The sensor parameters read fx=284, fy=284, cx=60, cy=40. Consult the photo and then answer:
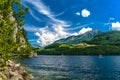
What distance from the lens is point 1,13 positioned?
A: 1465 inches

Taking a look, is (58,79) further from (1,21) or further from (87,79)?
(1,21)

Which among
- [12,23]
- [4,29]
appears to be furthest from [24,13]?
[4,29]

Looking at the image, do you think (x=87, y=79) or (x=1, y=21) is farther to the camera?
(x=87, y=79)

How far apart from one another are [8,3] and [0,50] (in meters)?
6.68

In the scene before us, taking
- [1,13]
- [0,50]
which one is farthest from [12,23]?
[0,50]

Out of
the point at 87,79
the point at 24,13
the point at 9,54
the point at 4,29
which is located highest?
the point at 24,13

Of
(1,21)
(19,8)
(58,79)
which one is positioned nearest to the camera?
(1,21)

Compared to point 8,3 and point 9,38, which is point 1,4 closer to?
Result: point 8,3

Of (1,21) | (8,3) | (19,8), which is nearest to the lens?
(1,21)

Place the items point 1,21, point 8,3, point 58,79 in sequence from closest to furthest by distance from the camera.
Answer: point 1,21
point 8,3
point 58,79

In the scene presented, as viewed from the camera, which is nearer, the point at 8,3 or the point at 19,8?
the point at 8,3

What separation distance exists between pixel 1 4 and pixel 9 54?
6.64m

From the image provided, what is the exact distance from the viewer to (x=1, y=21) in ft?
117

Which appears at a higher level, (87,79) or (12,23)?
(12,23)
